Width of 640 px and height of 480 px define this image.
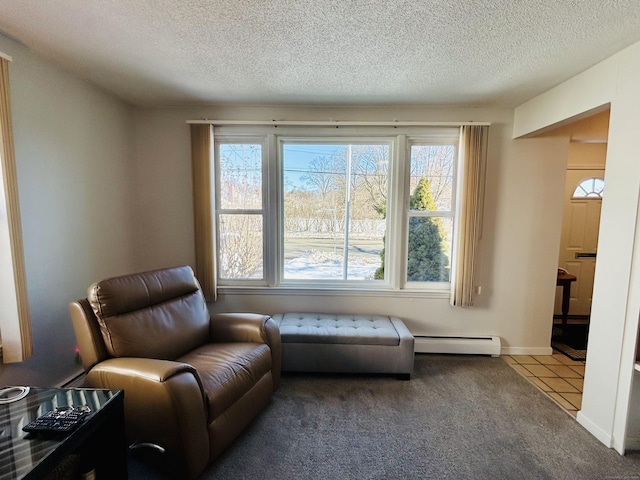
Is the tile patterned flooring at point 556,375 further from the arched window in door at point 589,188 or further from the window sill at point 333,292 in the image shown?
the arched window in door at point 589,188

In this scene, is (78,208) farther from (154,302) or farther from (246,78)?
(246,78)

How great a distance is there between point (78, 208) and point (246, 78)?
1626mm

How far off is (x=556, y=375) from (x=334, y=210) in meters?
2.46

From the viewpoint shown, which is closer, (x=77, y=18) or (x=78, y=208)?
(x=77, y=18)

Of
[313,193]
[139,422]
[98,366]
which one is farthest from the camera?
[313,193]

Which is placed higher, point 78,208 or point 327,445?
point 78,208

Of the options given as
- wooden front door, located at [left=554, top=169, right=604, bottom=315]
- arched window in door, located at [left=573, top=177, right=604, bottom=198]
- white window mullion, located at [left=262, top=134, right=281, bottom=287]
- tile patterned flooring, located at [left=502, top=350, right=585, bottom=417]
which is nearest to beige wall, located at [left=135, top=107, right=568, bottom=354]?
tile patterned flooring, located at [left=502, top=350, right=585, bottom=417]

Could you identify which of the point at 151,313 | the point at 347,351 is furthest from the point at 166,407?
the point at 347,351

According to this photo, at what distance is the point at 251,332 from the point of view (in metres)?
2.17

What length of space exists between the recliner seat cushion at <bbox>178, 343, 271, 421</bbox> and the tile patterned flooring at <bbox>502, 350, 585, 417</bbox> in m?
2.21

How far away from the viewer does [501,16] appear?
147 centimetres

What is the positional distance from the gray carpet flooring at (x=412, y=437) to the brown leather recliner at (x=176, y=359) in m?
0.20

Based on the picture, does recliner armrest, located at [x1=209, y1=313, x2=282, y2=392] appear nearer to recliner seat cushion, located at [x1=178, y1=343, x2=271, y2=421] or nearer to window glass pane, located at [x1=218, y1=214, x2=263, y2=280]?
recliner seat cushion, located at [x1=178, y1=343, x2=271, y2=421]

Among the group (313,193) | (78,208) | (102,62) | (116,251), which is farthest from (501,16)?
(116,251)
